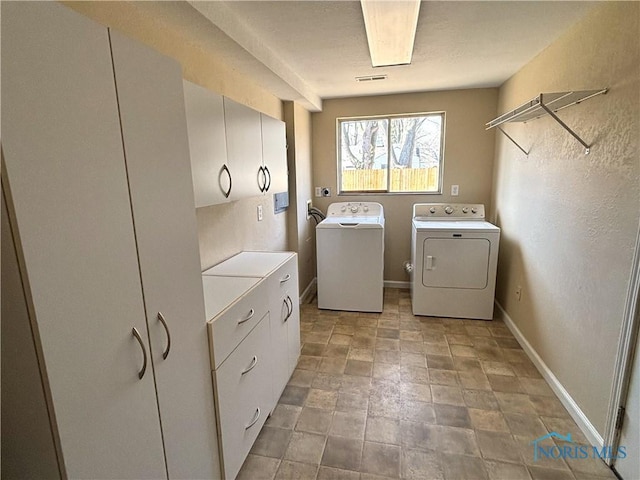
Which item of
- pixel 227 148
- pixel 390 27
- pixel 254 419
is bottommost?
pixel 254 419

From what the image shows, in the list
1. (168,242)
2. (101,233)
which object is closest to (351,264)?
(168,242)

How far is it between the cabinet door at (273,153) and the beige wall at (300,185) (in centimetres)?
73

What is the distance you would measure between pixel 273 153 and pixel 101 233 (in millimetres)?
1715

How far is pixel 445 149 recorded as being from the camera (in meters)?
3.69

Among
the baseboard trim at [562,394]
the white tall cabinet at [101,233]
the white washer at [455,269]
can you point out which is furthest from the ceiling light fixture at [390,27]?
the baseboard trim at [562,394]

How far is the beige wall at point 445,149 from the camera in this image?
356 cm

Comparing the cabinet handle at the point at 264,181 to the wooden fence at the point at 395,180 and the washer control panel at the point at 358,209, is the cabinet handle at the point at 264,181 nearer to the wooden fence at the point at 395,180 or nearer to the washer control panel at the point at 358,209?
the washer control panel at the point at 358,209

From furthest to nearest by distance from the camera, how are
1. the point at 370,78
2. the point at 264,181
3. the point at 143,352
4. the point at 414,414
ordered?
1. the point at 370,78
2. the point at 264,181
3. the point at 414,414
4. the point at 143,352

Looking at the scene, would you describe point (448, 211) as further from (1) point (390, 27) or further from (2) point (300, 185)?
(1) point (390, 27)

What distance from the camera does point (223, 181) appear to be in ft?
5.52

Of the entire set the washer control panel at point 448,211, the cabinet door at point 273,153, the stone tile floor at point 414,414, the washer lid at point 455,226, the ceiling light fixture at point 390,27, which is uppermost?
the ceiling light fixture at point 390,27

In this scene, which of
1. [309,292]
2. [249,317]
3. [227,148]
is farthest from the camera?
[309,292]

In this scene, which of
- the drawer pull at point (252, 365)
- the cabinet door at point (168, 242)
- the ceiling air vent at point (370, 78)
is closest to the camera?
the cabinet door at point (168, 242)

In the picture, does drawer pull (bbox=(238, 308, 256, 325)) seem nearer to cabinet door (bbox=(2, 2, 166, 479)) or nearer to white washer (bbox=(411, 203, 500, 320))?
cabinet door (bbox=(2, 2, 166, 479))
